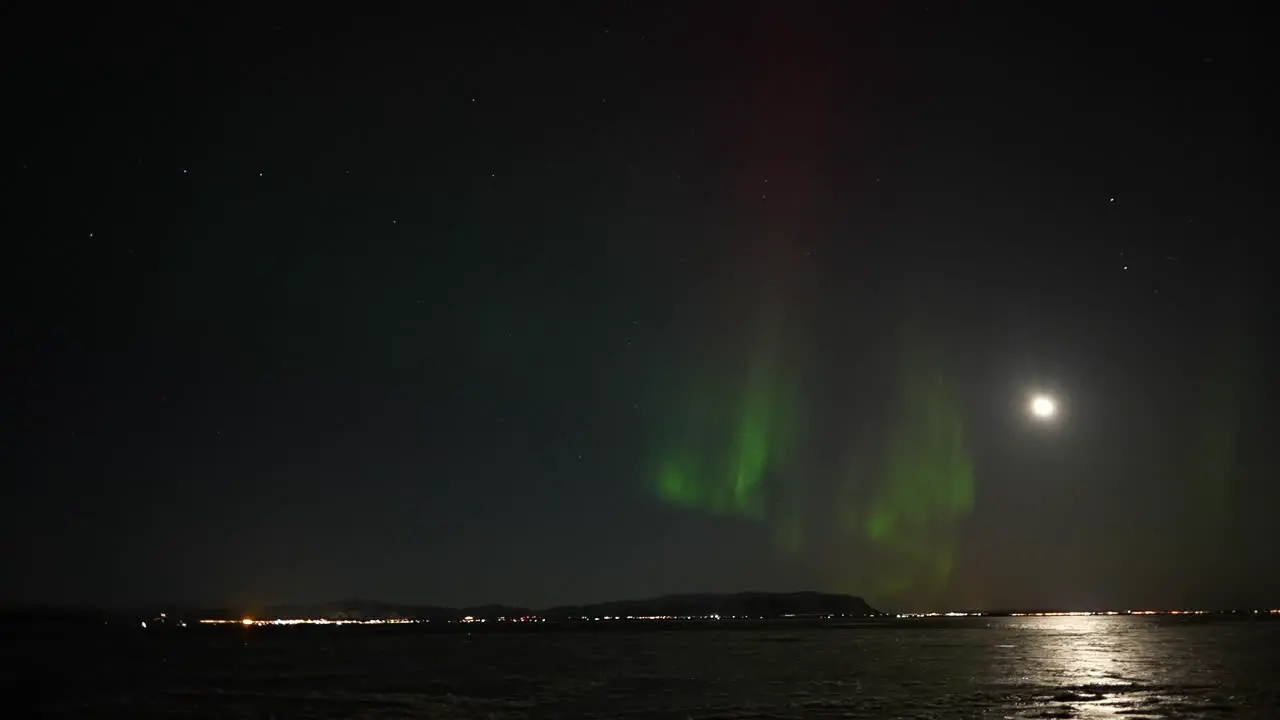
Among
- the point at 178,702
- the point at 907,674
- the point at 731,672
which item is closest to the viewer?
the point at 178,702

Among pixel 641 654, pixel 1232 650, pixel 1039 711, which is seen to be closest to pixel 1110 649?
pixel 1232 650

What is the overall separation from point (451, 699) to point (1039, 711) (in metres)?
21.1

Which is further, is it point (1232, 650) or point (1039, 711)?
point (1232, 650)

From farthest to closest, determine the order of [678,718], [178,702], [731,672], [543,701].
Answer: [731,672] < [178,702] < [543,701] < [678,718]

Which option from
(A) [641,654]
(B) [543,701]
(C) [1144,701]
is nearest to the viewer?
(C) [1144,701]

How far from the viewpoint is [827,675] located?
166 feet

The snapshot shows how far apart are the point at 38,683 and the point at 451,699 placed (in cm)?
2920

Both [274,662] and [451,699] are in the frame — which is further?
[274,662]

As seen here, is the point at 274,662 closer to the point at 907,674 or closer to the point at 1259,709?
the point at 907,674

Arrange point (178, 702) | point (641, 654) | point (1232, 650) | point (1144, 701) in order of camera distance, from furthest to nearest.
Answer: point (641, 654) → point (1232, 650) → point (178, 702) → point (1144, 701)

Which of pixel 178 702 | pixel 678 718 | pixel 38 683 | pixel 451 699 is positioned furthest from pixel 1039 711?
pixel 38 683

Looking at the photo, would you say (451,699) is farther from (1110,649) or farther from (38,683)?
(1110,649)

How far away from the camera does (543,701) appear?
3922cm

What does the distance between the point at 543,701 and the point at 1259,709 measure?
23.8 m
